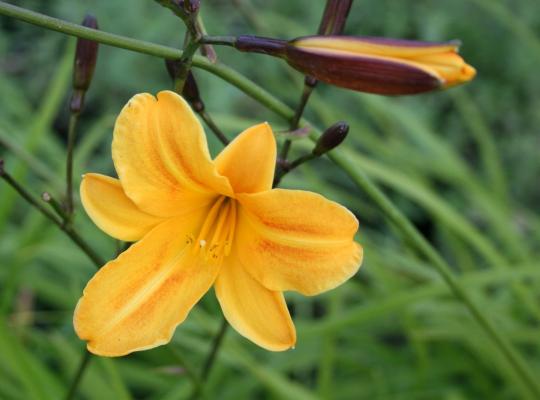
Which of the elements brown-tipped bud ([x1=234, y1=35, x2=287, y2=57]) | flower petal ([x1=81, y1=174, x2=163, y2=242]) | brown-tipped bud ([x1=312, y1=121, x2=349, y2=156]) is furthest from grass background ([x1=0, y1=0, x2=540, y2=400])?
brown-tipped bud ([x1=234, y1=35, x2=287, y2=57])

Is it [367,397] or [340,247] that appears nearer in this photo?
[340,247]

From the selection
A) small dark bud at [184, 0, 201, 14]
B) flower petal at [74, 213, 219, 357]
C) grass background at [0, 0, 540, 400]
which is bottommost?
grass background at [0, 0, 540, 400]

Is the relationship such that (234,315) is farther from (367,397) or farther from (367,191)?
(367,397)

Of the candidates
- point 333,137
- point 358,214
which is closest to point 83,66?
point 333,137

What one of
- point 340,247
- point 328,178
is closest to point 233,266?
point 340,247

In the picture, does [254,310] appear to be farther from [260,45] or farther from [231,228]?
[260,45]

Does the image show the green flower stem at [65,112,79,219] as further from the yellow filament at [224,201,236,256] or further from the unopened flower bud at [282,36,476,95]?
the unopened flower bud at [282,36,476,95]

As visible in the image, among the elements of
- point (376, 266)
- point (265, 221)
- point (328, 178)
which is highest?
point (265, 221)
